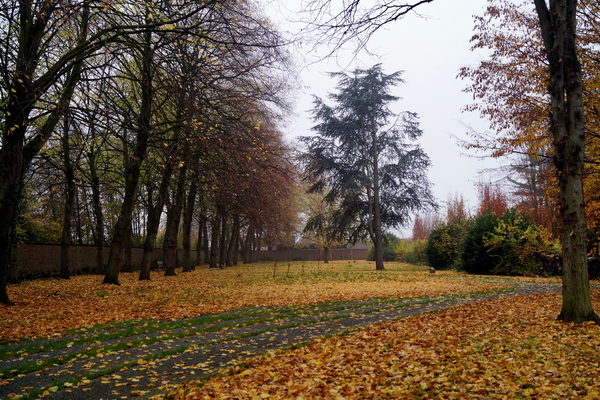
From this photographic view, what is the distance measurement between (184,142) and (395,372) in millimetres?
9054

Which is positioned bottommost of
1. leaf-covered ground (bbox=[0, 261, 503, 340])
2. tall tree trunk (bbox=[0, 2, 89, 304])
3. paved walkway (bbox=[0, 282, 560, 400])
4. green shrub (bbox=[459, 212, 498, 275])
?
leaf-covered ground (bbox=[0, 261, 503, 340])

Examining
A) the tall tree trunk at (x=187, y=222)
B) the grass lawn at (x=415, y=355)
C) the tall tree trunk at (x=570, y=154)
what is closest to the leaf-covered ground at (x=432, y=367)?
the grass lawn at (x=415, y=355)

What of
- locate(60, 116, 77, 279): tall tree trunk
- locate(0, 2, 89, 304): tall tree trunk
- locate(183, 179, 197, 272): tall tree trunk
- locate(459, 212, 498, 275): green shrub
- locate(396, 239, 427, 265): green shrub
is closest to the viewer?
locate(0, 2, 89, 304): tall tree trunk

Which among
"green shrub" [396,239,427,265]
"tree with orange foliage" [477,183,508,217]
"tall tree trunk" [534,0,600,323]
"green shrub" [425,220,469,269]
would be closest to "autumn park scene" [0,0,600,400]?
"tall tree trunk" [534,0,600,323]

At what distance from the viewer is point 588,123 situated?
10305 mm

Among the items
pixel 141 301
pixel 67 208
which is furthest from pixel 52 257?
pixel 141 301

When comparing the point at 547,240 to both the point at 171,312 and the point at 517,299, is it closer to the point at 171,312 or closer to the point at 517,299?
the point at 517,299

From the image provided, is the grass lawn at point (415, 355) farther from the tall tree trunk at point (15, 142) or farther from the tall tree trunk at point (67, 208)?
the tall tree trunk at point (67, 208)

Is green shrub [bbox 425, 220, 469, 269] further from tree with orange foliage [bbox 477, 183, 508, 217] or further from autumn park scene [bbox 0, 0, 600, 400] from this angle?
tree with orange foliage [bbox 477, 183, 508, 217]

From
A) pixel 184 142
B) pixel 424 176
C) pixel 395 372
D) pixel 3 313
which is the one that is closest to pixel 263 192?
pixel 184 142

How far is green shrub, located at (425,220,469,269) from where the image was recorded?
24859 mm

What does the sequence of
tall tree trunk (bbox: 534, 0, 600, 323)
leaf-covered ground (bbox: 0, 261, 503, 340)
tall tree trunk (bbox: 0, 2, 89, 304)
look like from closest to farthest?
tall tree trunk (bbox: 534, 0, 600, 323) → leaf-covered ground (bbox: 0, 261, 503, 340) → tall tree trunk (bbox: 0, 2, 89, 304)

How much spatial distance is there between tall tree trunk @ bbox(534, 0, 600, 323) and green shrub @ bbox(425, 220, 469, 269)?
18450 mm

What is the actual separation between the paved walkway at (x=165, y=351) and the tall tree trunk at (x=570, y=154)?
299cm
